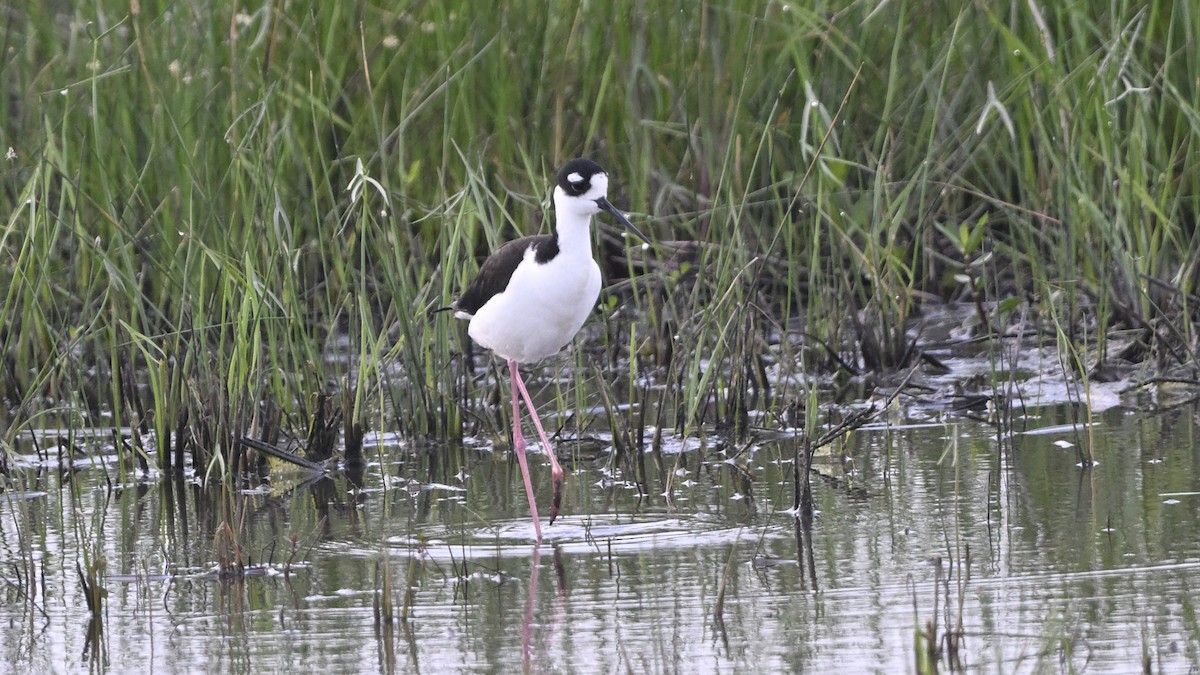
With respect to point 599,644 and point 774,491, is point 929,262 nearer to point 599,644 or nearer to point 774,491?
point 774,491

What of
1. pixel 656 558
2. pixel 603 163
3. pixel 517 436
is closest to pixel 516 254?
pixel 517 436

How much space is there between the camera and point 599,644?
356cm

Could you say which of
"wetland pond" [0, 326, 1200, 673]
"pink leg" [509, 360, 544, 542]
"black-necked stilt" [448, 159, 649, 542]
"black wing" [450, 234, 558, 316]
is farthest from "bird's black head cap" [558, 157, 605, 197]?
"wetland pond" [0, 326, 1200, 673]

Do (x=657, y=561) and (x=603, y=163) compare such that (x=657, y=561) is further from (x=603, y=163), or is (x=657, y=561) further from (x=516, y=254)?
(x=603, y=163)

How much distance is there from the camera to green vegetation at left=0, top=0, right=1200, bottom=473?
19.4 ft

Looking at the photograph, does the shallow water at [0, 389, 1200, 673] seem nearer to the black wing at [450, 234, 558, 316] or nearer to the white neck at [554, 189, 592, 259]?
the black wing at [450, 234, 558, 316]

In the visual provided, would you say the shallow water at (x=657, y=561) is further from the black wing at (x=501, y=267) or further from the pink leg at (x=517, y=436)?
the black wing at (x=501, y=267)

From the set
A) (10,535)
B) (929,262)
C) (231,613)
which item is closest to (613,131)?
(929,262)

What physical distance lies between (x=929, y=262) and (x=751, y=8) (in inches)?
48.9

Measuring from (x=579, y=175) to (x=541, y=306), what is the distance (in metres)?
0.40

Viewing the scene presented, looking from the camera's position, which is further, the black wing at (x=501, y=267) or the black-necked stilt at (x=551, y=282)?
the black wing at (x=501, y=267)

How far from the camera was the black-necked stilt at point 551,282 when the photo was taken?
5.29 m

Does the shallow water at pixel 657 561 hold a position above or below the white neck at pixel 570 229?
below

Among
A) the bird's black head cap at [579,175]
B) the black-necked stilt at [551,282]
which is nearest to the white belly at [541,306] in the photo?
the black-necked stilt at [551,282]
